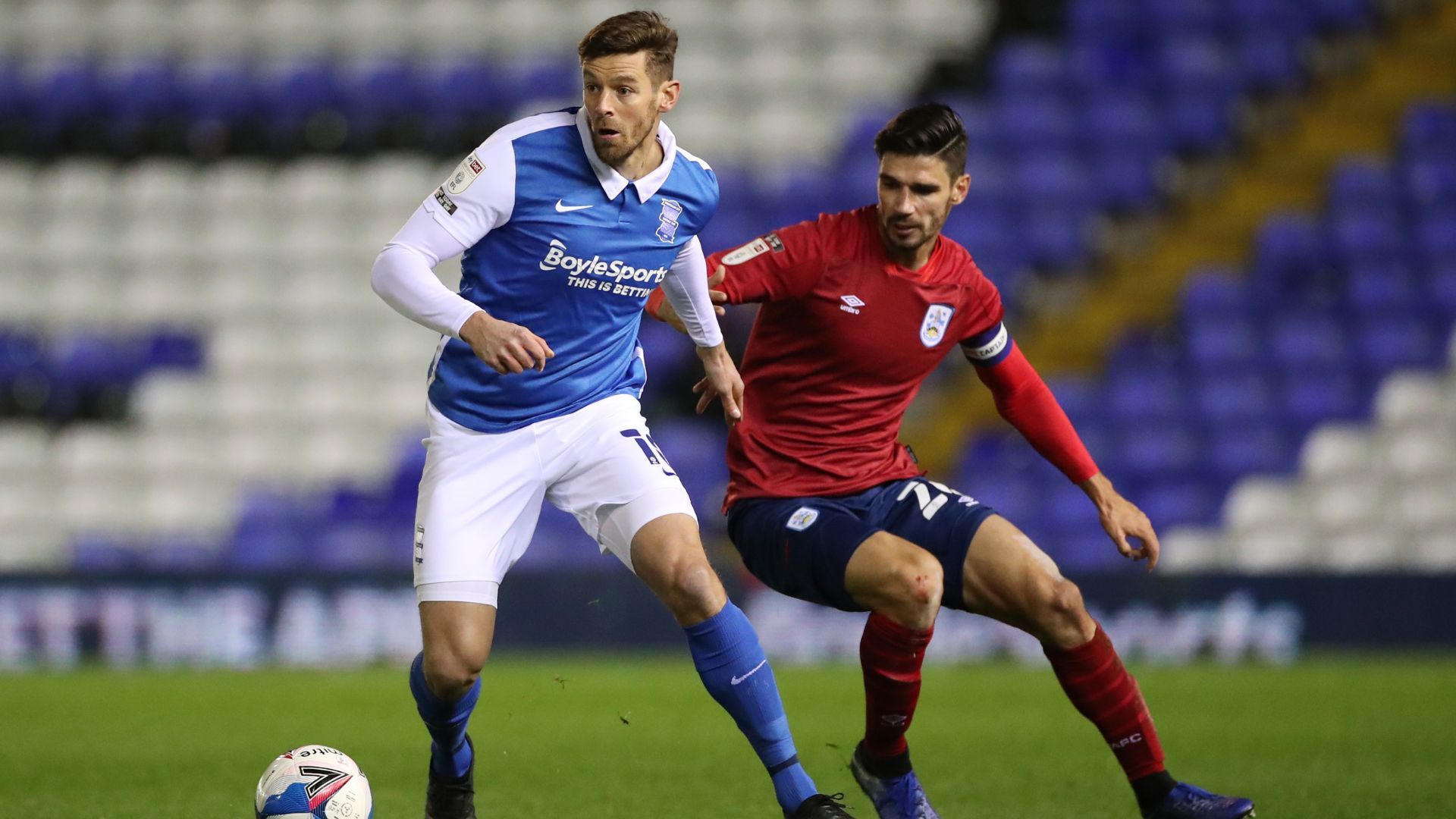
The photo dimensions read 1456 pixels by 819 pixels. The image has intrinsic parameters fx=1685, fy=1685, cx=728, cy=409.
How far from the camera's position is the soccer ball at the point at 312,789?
4426 mm

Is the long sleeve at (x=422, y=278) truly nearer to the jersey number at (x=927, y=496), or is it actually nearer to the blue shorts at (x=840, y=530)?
the blue shorts at (x=840, y=530)

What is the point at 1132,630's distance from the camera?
11.3 m

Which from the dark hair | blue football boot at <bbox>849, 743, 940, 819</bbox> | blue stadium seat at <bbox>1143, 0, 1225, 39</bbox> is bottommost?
blue football boot at <bbox>849, 743, 940, 819</bbox>

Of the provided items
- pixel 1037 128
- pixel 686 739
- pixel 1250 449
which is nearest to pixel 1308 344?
pixel 1250 449

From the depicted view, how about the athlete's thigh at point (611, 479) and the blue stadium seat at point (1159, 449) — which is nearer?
the athlete's thigh at point (611, 479)

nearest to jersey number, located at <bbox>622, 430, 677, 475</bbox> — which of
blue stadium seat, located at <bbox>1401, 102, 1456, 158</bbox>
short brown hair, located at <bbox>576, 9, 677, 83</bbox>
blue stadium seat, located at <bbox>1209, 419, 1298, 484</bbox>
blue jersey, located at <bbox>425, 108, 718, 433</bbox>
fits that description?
blue jersey, located at <bbox>425, 108, 718, 433</bbox>

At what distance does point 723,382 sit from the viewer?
16.1ft

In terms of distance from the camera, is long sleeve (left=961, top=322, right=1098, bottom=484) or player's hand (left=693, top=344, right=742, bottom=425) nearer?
player's hand (left=693, top=344, right=742, bottom=425)

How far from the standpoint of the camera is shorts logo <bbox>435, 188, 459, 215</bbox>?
176 inches

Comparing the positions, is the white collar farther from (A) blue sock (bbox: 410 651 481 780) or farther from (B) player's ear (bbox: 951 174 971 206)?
(A) blue sock (bbox: 410 651 481 780)

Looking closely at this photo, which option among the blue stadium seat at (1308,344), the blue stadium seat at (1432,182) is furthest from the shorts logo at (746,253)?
the blue stadium seat at (1432,182)

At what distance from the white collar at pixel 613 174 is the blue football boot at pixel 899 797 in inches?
68.9

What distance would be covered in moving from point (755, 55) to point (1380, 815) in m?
11.5

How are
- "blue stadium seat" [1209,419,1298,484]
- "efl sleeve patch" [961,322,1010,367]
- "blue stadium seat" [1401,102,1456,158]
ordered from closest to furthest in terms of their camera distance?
"efl sleeve patch" [961,322,1010,367] < "blue stadium seat" [1209,419,1298,484] < "blue stadium seat" [1401,102,1456,158]
